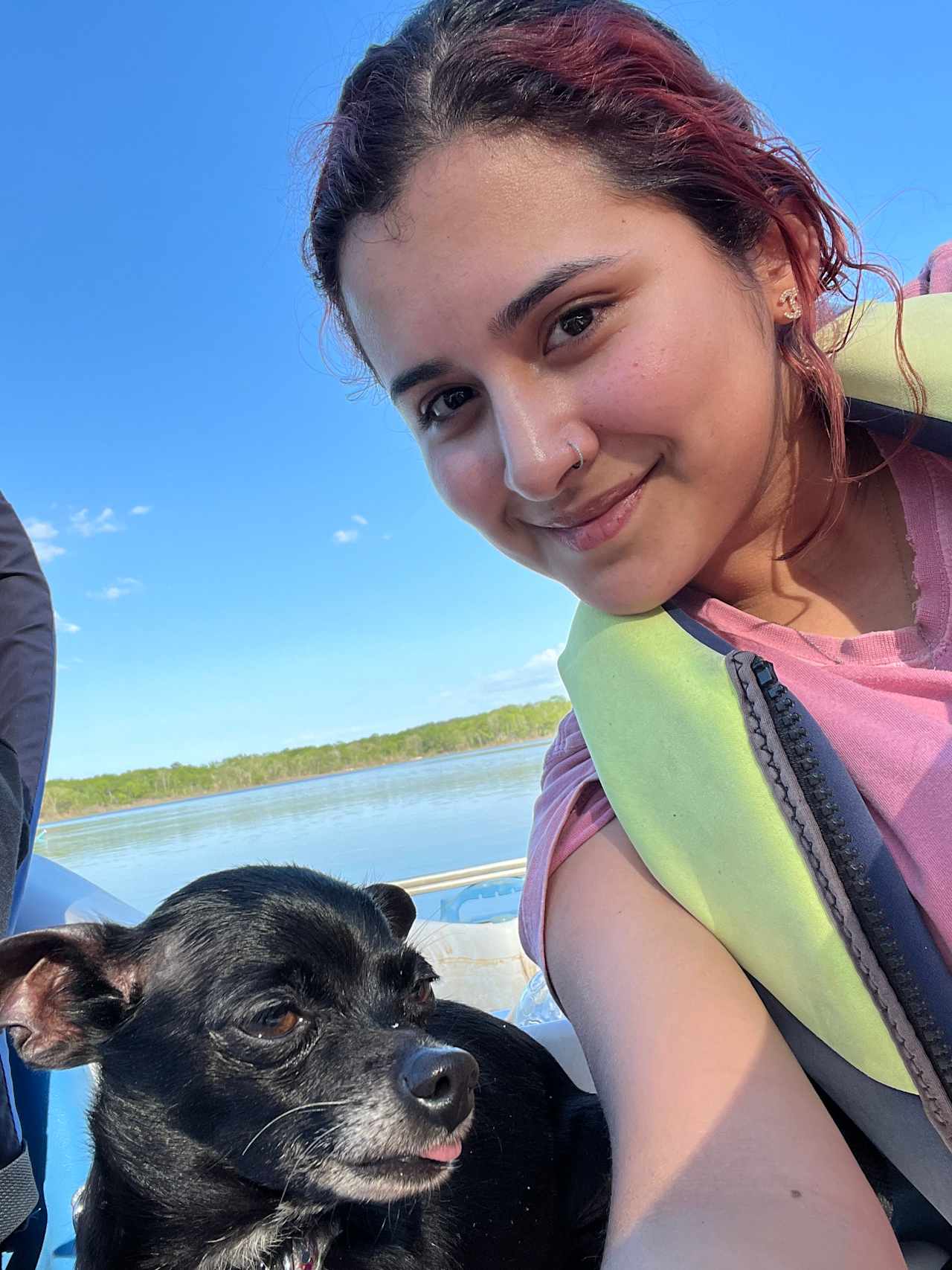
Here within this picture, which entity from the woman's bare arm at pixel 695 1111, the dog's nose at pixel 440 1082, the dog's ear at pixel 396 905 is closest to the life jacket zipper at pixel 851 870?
the woman's bare arm at pixel 695 1111

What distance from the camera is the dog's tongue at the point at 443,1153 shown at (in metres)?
1.36

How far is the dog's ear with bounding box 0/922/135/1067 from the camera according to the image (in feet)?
4.53

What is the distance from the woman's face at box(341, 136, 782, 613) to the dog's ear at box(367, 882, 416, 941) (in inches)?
42.2

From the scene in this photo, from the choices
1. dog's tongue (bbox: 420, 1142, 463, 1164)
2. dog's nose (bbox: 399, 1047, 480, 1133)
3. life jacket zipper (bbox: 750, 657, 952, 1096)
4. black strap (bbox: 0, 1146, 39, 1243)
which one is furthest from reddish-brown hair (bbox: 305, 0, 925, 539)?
black strap (bbox: 0, 1146, 39, 1243)

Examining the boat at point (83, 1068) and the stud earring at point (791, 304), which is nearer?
the stud earring at point (791, 304)

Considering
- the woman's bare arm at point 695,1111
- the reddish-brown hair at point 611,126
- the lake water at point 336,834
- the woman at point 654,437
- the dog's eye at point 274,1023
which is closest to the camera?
the woman's bare arm at point 695,1111

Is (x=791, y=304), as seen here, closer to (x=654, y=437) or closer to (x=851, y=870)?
(x=654, y=437)

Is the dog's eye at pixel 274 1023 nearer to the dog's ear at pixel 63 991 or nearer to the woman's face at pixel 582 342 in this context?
the dog's ear at pixel 63 991

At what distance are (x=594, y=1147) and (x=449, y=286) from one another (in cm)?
157

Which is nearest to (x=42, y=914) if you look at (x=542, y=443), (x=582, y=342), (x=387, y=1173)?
(x=387, y=1173)

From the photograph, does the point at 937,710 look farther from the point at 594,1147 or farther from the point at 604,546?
the point at 594,1147

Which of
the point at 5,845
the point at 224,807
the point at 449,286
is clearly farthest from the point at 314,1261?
the point at 224,807

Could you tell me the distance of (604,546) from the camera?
1.23m

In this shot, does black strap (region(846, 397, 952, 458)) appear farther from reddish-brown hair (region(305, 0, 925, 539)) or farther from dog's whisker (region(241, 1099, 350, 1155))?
dog's whisker (region(241, 1099, 350, 1155))
